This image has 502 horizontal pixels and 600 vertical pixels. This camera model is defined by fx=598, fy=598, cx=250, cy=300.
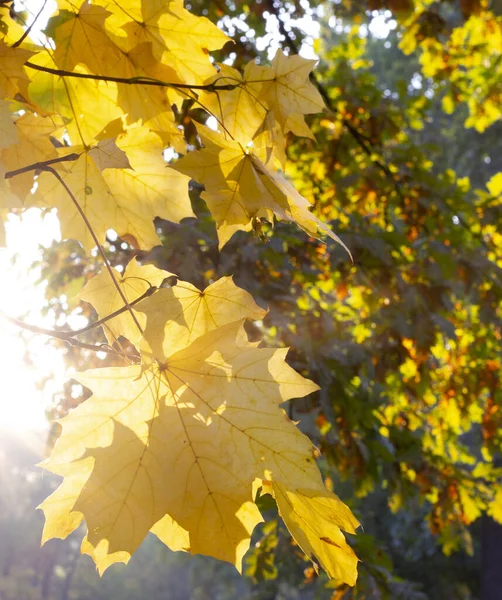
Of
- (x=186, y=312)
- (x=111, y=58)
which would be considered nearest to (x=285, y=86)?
(x=111, y=58)

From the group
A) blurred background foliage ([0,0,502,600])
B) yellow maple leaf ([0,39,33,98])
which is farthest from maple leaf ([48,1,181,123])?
blurred background foliage ([0,0,502,600])

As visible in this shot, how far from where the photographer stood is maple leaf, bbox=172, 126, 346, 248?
0.93m

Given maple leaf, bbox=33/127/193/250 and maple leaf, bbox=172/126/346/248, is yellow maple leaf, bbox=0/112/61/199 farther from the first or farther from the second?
maple leaf, bbox=172/126/346/248

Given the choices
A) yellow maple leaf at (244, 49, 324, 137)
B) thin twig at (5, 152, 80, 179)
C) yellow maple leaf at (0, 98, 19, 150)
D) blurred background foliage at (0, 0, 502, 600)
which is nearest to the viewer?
yellow maple leaf at (0, 98, 19, 150)

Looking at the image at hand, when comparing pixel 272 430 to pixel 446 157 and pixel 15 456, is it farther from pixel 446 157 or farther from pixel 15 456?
pixel 15 456

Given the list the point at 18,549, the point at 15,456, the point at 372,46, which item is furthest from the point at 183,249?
the point at 15,456

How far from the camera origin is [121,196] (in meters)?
1.19

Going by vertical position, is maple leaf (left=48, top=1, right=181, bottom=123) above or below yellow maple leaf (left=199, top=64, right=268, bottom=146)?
above

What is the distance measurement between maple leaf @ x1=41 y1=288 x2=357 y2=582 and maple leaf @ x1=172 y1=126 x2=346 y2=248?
0.67ft

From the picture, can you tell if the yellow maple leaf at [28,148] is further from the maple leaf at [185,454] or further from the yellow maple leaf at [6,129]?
the maple leaf at [185,454]

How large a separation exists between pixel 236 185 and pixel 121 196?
326 millimetres

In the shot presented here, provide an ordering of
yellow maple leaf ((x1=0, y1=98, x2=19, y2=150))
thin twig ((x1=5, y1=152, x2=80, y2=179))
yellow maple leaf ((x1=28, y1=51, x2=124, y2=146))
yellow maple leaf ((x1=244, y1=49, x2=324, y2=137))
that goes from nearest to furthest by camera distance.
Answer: yellow maple leaf ((x1=0, y1=98, x2=19, y2=150)), thin twig ((x1=5, y1=152, x2=80, y2=179)), yellow maple leaf ((x1=244, y1=49, x2=324, y2=137)), yellow maple leaf ((x1=28, y1=51, x2=124, y2=146))

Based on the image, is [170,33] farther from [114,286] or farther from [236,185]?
[114,286]

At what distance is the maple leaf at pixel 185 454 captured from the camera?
817 millimetres
